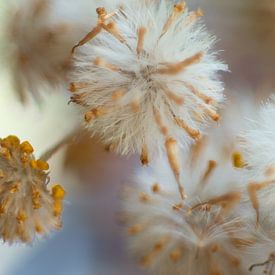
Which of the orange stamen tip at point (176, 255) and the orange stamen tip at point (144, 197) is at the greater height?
the orange stamen tip at point (144, 197)

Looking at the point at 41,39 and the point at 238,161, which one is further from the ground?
the point at 41,39

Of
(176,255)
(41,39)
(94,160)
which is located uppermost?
(41,39)

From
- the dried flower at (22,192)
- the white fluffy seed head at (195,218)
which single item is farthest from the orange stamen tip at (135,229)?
the dried flower at (22,192)

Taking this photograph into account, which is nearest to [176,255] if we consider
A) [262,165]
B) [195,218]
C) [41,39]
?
[195,218]

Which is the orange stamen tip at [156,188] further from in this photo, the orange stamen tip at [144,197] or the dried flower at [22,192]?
the dried flower at [22,192]

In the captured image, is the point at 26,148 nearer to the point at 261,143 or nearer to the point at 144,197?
the point at 144,197

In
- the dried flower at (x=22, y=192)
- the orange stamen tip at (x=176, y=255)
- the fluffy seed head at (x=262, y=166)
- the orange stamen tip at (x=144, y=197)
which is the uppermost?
the dried flower at (x=22, y=192)

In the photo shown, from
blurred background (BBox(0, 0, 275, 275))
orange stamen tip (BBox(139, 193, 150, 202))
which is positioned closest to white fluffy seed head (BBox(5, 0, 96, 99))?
blurred background (BBox(0, 0, 275, 275))
